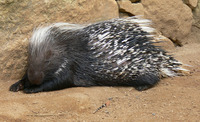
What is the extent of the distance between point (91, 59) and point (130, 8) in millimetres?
1592

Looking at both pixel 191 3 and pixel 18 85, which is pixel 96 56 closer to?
pixel 18 85

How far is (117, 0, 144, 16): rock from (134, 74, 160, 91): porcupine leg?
1.55m

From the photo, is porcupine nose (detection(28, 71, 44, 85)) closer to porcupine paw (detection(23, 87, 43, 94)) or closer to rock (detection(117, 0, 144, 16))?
porcupine paw (detection(23, 87, 43, 94))

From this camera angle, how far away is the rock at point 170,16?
4625mm

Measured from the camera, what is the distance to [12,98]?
8.86 feet

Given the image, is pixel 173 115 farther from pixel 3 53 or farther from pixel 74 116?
pixel 3 53

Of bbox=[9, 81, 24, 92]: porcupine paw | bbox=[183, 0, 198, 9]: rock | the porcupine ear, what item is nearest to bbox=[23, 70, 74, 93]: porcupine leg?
bbox=[9, 81, 24, 92]: porcupine paw

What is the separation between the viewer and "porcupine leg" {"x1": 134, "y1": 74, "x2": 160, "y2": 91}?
10.1 feet

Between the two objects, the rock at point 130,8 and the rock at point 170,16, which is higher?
the rock at point 130,8

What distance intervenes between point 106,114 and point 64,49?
3.57ft

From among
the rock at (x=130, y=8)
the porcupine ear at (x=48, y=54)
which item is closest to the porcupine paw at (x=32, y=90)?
the porcupine ear at (x=48, y=54)

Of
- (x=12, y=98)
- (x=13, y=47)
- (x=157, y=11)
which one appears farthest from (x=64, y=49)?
(x=157, y=11)

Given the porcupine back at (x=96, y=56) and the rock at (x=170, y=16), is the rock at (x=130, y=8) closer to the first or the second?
the rock at (x=170, y=16)

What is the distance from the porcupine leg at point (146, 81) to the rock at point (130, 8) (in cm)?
155
